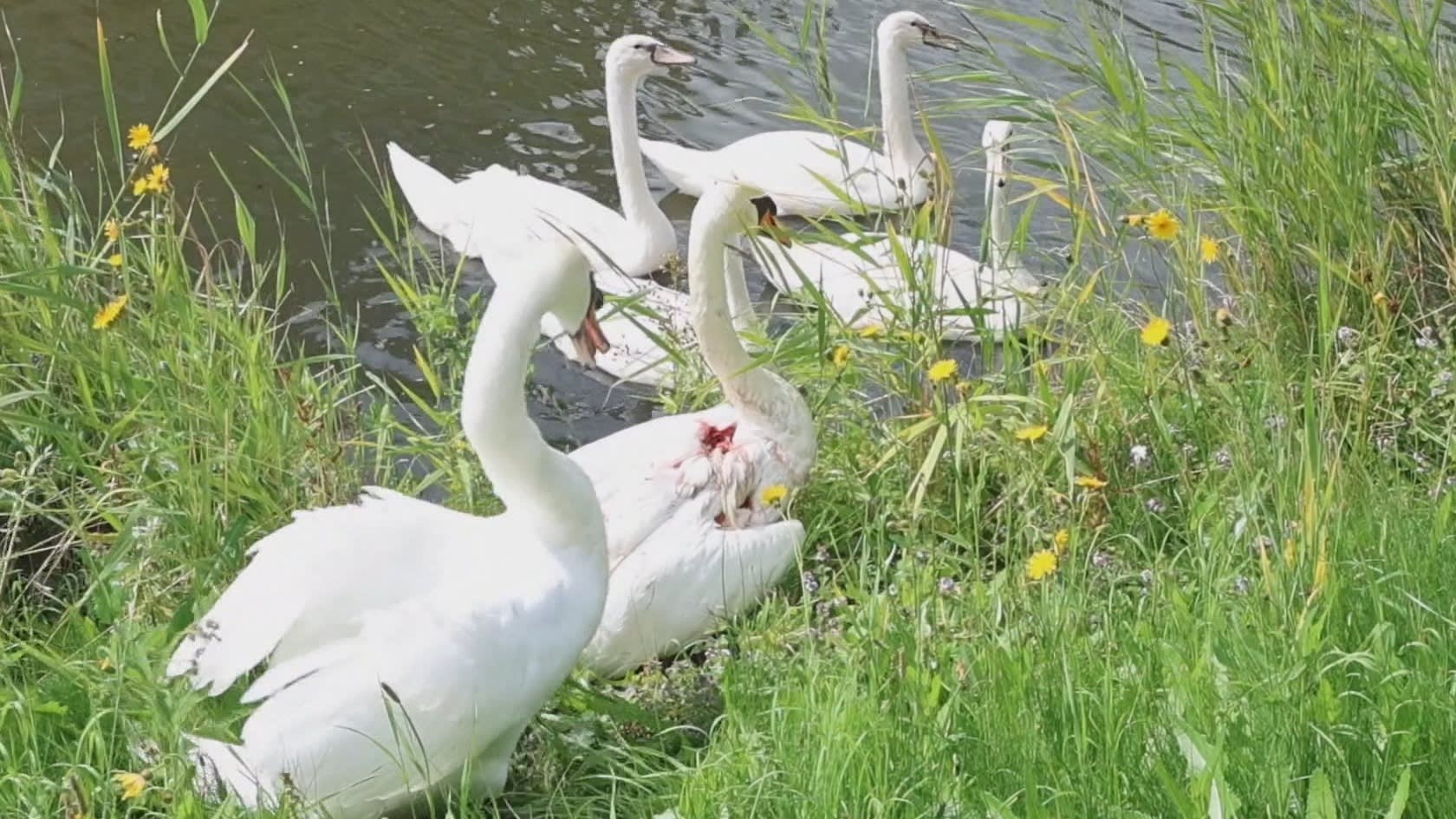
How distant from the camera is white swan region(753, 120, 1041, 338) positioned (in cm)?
405

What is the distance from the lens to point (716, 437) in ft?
14.3

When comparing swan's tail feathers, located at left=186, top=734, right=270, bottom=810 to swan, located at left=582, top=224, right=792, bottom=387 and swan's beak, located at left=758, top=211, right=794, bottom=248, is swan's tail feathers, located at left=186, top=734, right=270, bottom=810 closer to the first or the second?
swan's beak, located at left=758, top=211, right=794, bottom=248

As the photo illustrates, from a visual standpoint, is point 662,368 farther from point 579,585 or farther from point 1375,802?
point 1375,802

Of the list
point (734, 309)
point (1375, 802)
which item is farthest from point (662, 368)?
point (1375, 802)

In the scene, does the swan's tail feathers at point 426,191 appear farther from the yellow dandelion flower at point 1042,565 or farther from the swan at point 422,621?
the yellow dandelion flower at point 1042,565

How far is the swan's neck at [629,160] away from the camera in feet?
21.7

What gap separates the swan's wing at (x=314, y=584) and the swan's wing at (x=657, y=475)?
85 cm

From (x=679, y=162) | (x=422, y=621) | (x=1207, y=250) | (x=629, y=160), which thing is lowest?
(x=679, y=162)

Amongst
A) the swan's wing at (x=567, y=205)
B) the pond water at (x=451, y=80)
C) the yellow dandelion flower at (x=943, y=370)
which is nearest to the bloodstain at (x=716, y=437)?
the yellow dandelion flower at (x=943, y=370)

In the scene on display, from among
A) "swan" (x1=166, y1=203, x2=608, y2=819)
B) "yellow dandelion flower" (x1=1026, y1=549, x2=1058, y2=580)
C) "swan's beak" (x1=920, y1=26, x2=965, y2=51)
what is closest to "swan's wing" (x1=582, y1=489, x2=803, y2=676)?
"swan" (x1=166, y1=203, x2=608, y2=819)

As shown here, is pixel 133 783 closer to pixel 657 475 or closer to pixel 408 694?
pixel 408 694

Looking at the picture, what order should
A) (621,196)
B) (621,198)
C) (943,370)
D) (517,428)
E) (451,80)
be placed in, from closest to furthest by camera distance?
(517,428)
(943,370)
(621,198)
(621,196)
(451,80)

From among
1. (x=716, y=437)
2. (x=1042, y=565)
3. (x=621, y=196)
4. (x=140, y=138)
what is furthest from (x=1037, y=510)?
(x=621, y=196)

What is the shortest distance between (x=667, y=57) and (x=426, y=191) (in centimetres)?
106
